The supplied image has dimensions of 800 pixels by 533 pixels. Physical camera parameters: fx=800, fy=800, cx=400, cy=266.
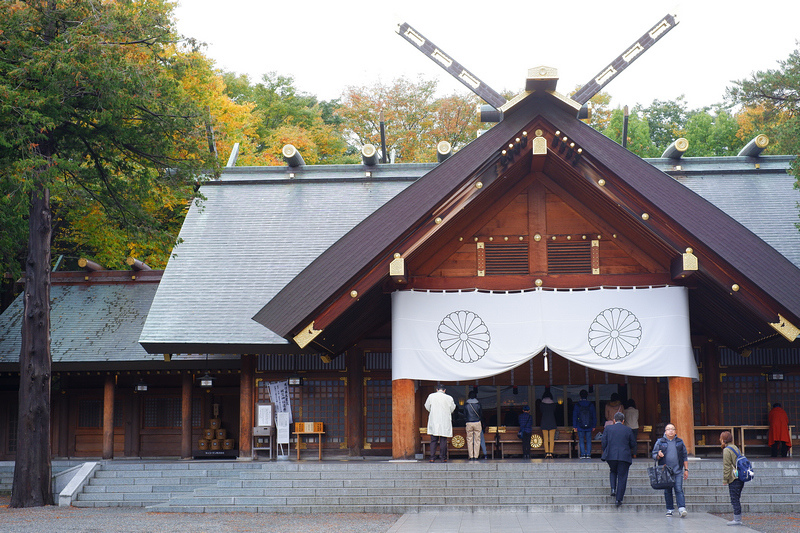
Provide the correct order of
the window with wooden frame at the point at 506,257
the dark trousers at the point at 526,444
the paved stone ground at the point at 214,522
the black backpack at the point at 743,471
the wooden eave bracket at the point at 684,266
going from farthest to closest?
1. the dark trousers at the point at 526,444
2. the window with wooden frame at the point at 506,257
3. the wooden eave bracket at the point at 684,266
4. the paved stone ground at the point at 214,522
5. the black backpack at the point at 743,471

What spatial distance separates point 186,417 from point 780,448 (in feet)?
43.8

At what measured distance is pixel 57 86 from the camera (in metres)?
13.4

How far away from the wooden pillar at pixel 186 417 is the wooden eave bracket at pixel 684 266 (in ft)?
37.9

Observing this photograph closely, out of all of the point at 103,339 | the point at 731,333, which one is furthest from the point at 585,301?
the point at 103,339

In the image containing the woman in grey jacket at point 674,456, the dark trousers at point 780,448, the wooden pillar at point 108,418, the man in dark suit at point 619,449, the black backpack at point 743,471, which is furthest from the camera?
the wooden pillar at point 108,418

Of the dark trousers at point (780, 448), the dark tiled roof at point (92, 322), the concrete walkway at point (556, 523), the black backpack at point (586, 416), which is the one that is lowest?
the concrete walkway at point (556, 523)

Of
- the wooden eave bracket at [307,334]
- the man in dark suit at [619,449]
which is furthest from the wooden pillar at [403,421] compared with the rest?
the man in dark suit at [619,449]

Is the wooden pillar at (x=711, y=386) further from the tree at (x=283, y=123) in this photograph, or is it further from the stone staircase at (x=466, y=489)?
the tree at (x=283, y=123)

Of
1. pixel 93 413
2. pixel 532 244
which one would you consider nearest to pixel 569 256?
pixel 532 244

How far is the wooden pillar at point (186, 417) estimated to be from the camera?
755 inches

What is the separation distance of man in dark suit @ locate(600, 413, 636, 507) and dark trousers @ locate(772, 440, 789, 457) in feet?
20.8

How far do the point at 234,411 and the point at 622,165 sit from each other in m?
11.6

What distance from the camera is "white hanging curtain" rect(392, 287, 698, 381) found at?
14.9 m

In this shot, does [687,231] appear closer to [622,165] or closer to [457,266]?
[622,165]
